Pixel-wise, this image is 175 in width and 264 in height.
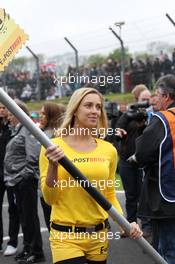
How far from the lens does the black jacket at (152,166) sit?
4016mm

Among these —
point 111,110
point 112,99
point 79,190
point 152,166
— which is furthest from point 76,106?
point 112,99

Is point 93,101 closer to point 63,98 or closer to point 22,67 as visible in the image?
point 63,98

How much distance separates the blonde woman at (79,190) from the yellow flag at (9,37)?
0.79 metres

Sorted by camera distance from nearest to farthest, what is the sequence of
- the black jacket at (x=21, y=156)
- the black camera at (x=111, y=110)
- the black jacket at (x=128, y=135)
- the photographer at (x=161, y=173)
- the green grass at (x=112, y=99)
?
the photographer at (x=161, y=173)
the black jacket at (x=21, y=156)
the black jacket at (x=128, y=135)
the green grass at (x=112, y=99)
the black camera at (x=111, y=110)

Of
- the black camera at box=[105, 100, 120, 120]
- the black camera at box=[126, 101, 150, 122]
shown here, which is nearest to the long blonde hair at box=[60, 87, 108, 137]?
the black camera at box=[126, 101, 150, 122]

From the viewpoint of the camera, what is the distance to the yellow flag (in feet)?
9.27

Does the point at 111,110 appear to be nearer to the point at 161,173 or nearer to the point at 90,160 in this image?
the point at 161,173

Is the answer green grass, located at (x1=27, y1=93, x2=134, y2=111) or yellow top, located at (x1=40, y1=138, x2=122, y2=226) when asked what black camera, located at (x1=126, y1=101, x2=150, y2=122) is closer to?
green grass, located at (x1=27, y1=93, x2=134, y2=111)

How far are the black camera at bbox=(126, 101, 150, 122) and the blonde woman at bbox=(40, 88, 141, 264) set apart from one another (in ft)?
Result: 8.00

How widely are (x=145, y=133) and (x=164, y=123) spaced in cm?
17

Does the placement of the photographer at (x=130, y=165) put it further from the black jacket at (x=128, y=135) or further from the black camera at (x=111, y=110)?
the black camera at (x=111, y=110)

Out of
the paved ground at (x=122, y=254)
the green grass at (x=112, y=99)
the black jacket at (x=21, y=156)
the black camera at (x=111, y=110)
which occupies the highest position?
A: the green grass at (x=112, y=99)

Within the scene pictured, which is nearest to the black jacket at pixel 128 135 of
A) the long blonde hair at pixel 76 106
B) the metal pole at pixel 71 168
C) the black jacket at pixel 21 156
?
the black jacket at pixel 21 156

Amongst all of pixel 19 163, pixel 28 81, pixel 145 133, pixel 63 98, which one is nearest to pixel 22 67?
pixel 28 81
